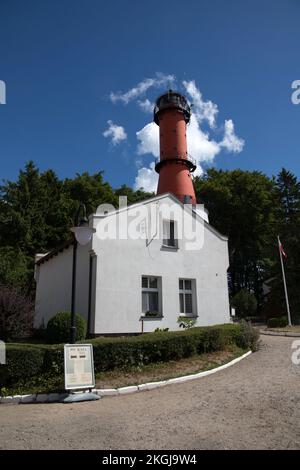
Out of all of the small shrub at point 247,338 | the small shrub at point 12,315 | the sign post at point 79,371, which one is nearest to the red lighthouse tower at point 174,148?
the small shrub at point 247,338

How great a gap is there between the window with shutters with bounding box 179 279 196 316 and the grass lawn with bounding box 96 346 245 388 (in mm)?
4836

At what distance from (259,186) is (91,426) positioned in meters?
44.4

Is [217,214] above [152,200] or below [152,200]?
above

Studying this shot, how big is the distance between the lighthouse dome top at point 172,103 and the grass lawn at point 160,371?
85.5ft

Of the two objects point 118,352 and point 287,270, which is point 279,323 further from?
point 118,352

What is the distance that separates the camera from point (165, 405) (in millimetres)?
7215

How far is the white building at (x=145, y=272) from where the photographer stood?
1451cm

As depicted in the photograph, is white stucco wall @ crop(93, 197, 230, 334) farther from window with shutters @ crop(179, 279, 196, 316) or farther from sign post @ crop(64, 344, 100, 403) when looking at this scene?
sign post @ crop(64, 344, 100, 403)

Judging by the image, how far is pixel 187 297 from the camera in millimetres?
17203

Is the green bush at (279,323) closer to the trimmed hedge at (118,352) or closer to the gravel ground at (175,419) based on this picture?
the trimmed hedge at (118,352)
